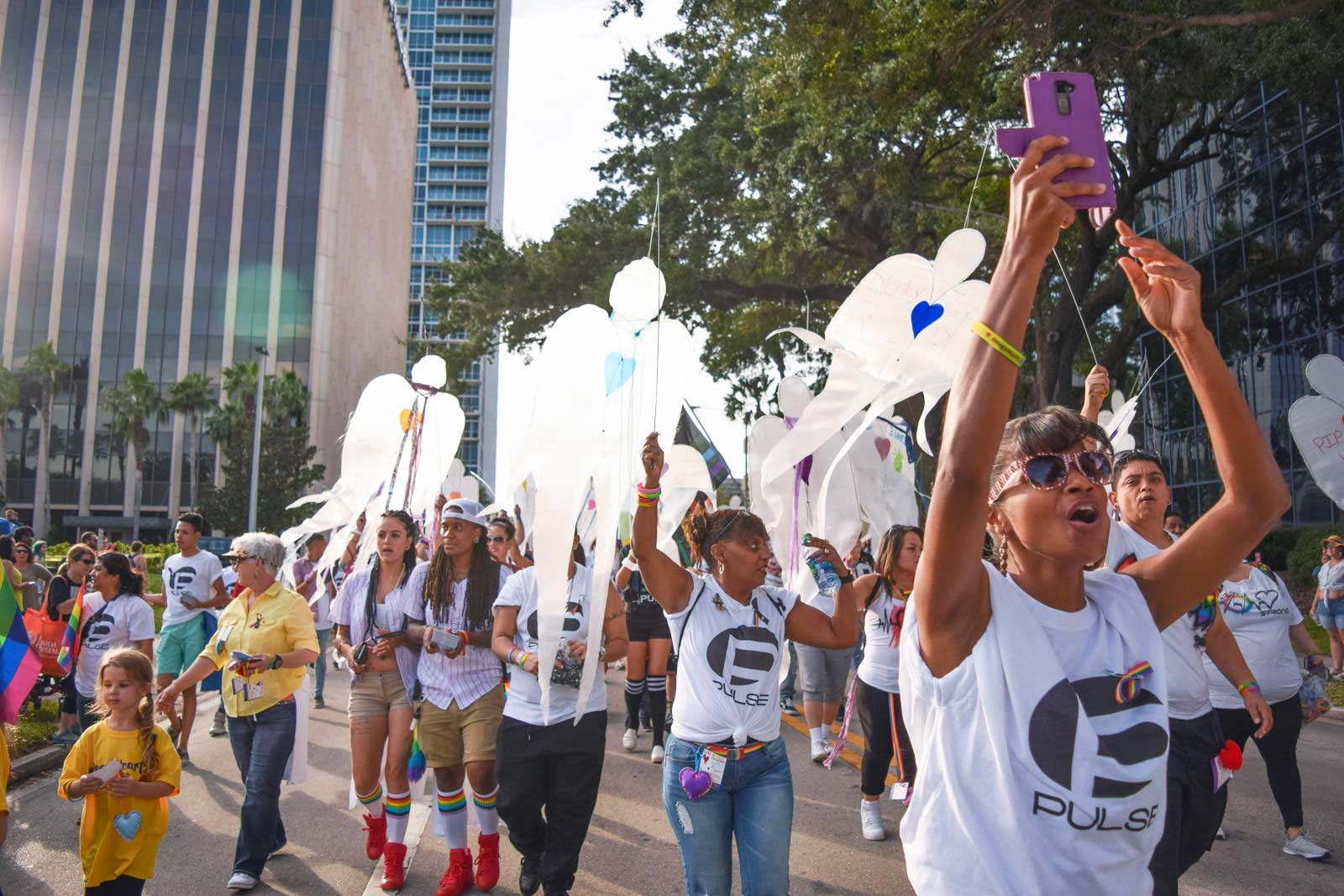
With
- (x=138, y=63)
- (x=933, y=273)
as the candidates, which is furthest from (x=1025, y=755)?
(x=138, y=63)

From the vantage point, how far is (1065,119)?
1828mm

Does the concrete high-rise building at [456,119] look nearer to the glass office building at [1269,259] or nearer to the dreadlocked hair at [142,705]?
the glass office building at [1269,259]

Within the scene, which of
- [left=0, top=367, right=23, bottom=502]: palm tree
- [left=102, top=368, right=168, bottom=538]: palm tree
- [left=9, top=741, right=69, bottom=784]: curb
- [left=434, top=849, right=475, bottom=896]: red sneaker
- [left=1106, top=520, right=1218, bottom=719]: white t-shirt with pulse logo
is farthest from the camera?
[left=0, top=367, right=23, bottom=502]: palm tree

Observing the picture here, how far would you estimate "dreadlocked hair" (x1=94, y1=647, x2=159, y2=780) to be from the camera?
13.6 ft

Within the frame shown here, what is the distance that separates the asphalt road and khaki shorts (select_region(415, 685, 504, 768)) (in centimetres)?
65

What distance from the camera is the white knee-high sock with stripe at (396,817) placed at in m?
5.11

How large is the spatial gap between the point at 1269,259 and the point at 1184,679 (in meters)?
20.1

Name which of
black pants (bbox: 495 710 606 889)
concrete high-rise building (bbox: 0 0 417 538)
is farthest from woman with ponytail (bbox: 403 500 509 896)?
concrete high-rise building (bbox: 0 0 417 538)

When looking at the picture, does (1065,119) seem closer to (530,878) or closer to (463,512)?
(530,878)

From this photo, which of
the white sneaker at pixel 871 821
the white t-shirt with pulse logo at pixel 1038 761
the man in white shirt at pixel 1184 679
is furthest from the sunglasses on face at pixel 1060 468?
the white sneaker at pixel 871 821

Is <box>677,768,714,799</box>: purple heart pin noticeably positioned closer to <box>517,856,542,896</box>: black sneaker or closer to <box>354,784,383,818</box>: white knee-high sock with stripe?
<box>517,856,542,896</box>: black sneaker

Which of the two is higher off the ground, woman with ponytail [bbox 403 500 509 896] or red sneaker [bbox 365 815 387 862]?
woman with ponytail [bbox 403 500 509 896]

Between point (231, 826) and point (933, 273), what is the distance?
5233 mm

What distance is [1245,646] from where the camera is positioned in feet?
16.8
